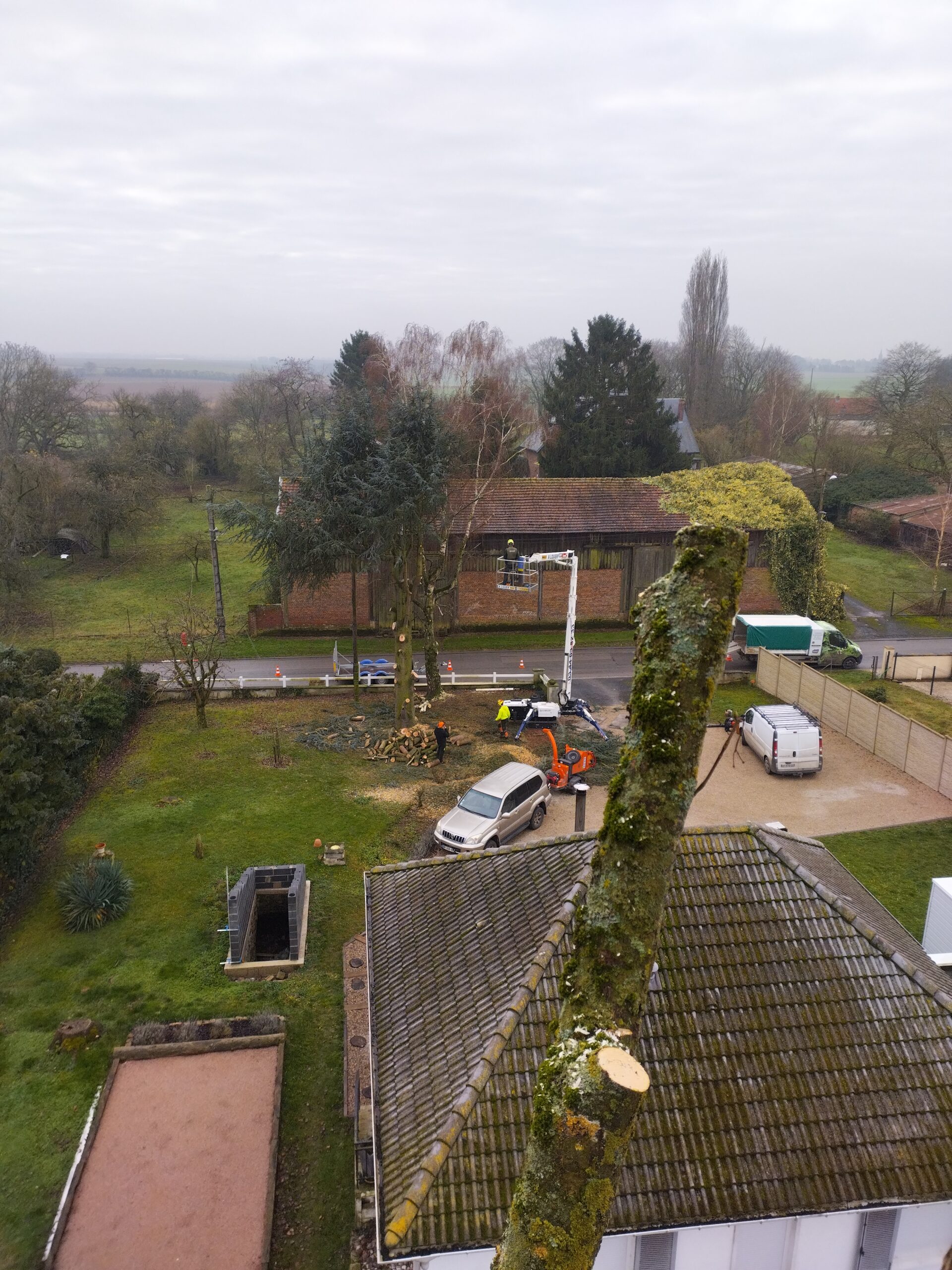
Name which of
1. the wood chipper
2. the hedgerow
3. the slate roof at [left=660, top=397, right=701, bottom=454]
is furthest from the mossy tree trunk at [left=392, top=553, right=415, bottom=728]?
the slate roof at [left=660, top=397, right=701, bottom=454]

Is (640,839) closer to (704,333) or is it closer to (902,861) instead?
(902,861)

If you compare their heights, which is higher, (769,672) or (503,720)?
(769,672)

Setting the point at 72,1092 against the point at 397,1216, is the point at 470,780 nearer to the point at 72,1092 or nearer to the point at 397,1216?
the point at 72,1092

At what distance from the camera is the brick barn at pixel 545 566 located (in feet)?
99.1

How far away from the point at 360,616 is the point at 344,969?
1884 centimetres

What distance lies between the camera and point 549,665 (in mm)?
27328

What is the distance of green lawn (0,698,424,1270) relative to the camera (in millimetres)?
9266

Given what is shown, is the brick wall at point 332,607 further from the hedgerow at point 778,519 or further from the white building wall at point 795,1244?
the white building wall at point 795,1244

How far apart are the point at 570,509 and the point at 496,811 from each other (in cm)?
1760

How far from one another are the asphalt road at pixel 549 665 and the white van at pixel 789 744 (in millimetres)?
5088

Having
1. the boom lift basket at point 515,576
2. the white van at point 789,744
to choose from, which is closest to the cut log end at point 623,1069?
the white van at point 789,744

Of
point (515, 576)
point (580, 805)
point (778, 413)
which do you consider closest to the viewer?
point (580, 805)

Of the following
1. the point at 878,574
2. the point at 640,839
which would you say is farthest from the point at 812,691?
the point at 640,839

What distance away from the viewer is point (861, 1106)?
683 cm
